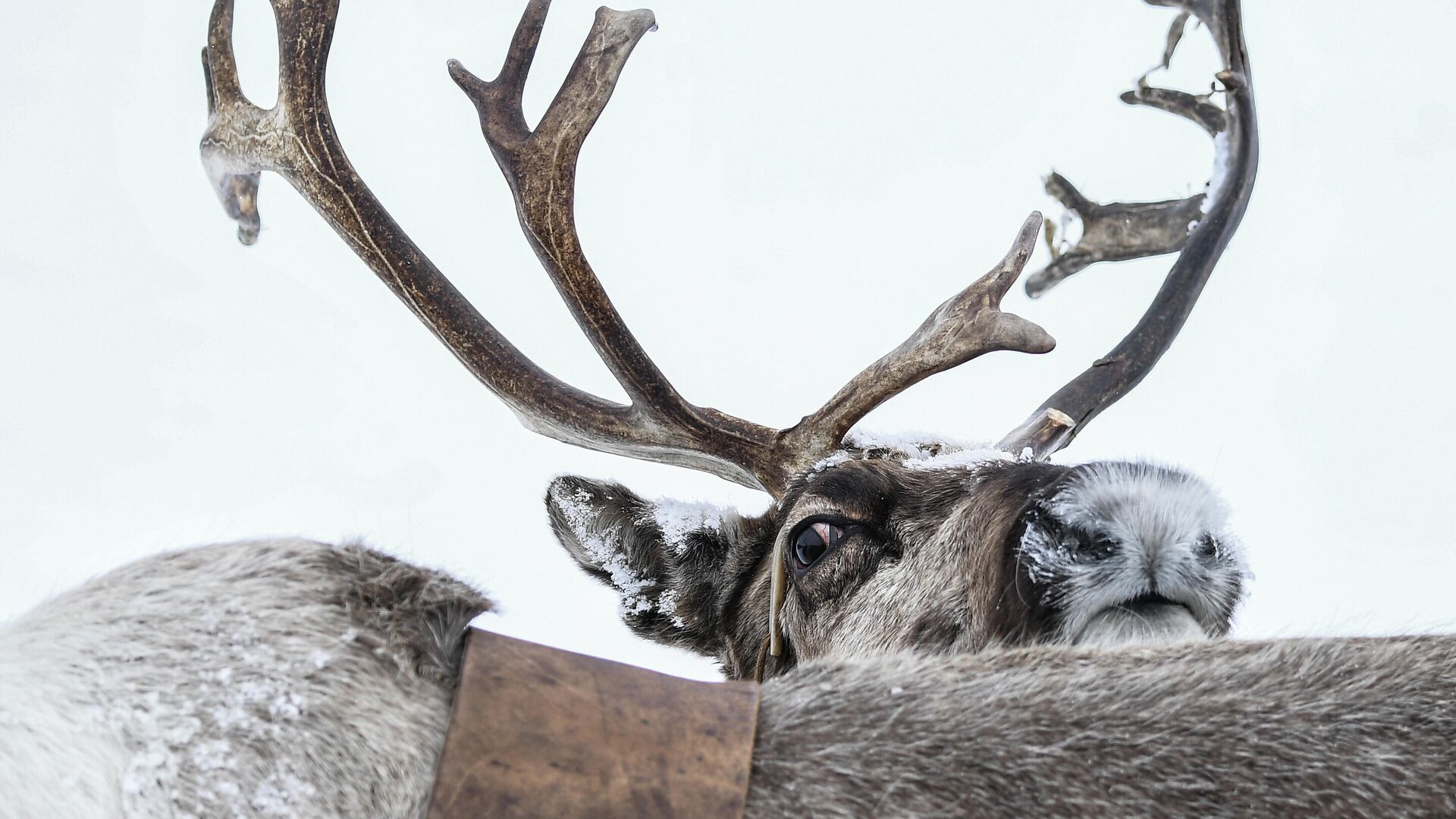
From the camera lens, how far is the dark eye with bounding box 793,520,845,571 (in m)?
3.07

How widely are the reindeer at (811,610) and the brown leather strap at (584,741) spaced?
0.14 ft

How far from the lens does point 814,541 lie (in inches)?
122

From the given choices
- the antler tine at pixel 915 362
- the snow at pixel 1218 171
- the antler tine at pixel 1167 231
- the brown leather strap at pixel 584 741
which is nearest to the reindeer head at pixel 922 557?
the antler tine at pixel 915 362

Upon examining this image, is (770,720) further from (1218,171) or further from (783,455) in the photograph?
(1218,171)

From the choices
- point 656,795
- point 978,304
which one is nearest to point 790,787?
point 656,795

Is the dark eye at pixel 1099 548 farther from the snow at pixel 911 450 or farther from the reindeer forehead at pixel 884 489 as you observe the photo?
the snow at pixel 911 450

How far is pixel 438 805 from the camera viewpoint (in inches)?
43.1

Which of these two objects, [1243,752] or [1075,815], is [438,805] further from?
[1243,752]

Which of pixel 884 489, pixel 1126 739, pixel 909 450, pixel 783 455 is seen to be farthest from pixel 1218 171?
pixel 1126 739

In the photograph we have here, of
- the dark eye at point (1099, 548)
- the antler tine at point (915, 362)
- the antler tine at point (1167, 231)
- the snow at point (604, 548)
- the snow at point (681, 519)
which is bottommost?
the dark eye at point (1099, 548)

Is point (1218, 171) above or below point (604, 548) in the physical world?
above

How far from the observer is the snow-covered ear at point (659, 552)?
3541 millimetres

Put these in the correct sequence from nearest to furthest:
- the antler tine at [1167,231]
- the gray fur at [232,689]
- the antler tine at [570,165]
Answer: the gray fur at [232,689] < the antler tine at [570,165] < the antler tine at [1167,231]

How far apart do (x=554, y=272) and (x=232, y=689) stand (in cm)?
276
